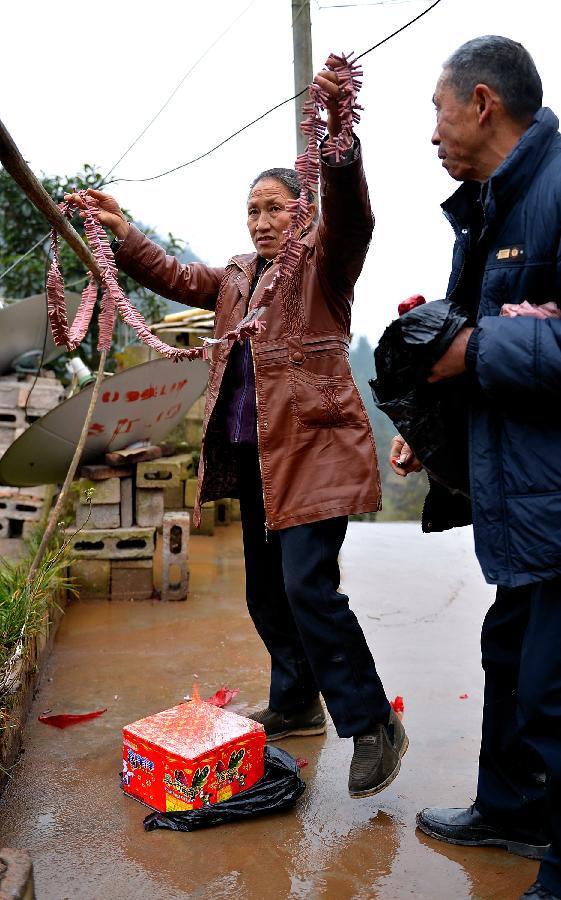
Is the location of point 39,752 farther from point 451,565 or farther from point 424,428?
point 451,565

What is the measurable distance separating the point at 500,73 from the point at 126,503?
364 centimetres

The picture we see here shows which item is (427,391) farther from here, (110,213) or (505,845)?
(110,213)

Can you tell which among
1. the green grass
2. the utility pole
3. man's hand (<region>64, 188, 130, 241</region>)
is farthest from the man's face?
the utility pole

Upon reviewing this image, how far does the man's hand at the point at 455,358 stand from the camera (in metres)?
1.94

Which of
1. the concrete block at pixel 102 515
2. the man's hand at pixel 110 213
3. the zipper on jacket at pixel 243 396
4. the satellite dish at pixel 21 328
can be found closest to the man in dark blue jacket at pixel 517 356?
the zipper on jacket at pixel 243 396

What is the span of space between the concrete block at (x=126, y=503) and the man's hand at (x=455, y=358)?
132 inches

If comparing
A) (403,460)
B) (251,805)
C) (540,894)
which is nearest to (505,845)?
(540,894)

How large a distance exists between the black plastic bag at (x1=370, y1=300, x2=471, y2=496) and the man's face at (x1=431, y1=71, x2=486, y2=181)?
1.09ft

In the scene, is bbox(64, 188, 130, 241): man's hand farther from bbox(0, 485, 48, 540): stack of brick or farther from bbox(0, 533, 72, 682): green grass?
bbox(0, 485, 48, 540): stack of brick

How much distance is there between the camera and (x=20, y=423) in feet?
21.6

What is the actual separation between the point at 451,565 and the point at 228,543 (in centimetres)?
173

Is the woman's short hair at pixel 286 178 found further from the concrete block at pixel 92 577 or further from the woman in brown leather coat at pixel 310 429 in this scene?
the concrete block at pixel 92 577

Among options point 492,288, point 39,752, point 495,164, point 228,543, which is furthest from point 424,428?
point 228,543

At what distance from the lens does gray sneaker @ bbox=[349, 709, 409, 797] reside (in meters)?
2.56
